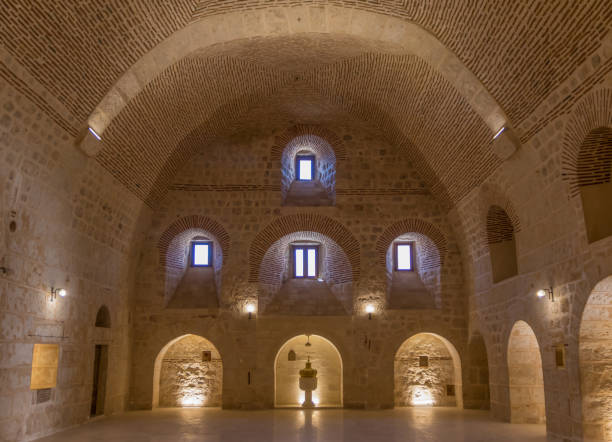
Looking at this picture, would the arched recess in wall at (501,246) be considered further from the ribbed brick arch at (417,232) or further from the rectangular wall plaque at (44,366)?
the rectangular wall plaque at (44,366)

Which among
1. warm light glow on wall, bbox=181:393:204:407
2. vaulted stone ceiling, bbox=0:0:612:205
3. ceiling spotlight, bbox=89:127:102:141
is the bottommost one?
warm light glow on wall, bbox=181:393:204:407

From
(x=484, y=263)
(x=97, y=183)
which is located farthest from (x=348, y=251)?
(x=97, y=183)

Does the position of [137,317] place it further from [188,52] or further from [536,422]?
[536,422]

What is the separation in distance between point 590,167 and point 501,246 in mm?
4234

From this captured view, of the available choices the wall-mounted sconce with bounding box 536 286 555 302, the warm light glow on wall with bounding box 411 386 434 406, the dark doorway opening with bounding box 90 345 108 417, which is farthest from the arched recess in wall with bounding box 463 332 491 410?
the dark doorway opening with bounding box 90 345 108 417

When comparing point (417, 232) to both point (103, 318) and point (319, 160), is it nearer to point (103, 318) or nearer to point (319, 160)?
point (319, 160)

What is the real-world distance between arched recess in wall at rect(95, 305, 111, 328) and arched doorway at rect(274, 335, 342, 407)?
446 centimetres

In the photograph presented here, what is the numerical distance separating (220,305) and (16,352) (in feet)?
20.0

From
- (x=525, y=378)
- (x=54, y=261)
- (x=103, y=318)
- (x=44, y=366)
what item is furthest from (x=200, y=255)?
(x=525, y=378)

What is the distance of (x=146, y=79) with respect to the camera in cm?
1023

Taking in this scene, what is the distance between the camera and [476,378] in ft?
46.6

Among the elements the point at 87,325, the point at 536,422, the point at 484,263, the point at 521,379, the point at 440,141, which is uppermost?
the point at 440,141

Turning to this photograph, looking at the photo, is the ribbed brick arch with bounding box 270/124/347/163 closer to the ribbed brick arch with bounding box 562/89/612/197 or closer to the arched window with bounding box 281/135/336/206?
the arched window with bounding box 281/135/336/206

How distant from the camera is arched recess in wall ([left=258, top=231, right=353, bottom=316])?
1469cm
